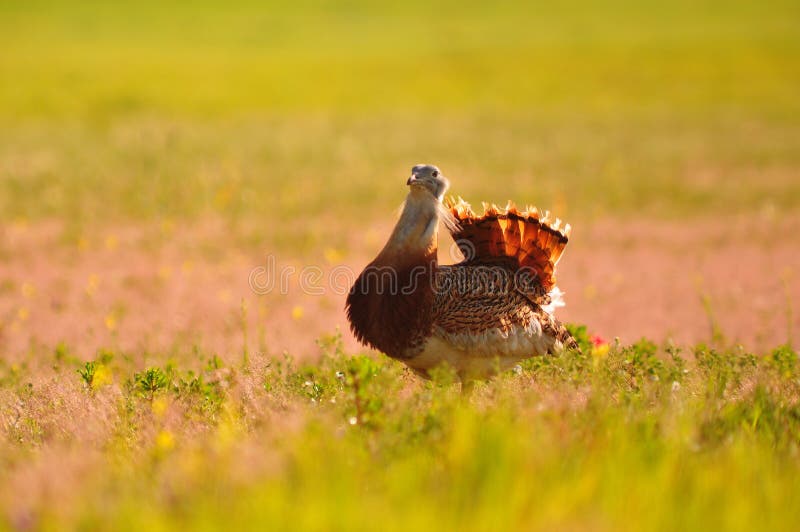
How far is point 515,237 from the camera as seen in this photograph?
5781 mm

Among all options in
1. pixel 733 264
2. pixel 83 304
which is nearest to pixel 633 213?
pixel 733 264

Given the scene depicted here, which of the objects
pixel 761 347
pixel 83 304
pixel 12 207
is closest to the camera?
pixel 761 347

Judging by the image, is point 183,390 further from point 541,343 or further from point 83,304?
point 83,304

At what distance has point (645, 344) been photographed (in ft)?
18.1

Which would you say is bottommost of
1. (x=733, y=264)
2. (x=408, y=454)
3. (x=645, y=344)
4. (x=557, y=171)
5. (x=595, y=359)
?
(x=408, y=454)

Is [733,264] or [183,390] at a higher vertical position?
[733,264]

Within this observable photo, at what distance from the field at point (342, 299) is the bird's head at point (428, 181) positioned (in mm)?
1073

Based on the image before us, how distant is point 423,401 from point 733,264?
774 cm

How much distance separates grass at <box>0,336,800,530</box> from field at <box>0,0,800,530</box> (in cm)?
2

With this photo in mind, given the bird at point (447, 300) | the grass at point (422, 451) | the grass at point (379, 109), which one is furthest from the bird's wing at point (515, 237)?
the grass at point (379, 109)

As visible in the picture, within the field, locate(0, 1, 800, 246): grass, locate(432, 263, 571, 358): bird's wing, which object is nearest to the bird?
locate(432, 263, 571, 358): bird's wing

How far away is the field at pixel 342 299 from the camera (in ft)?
10.1

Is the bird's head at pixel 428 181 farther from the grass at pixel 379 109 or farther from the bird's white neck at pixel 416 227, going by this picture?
the grass at pixel 379 109

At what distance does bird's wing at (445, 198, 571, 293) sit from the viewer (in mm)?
5684
